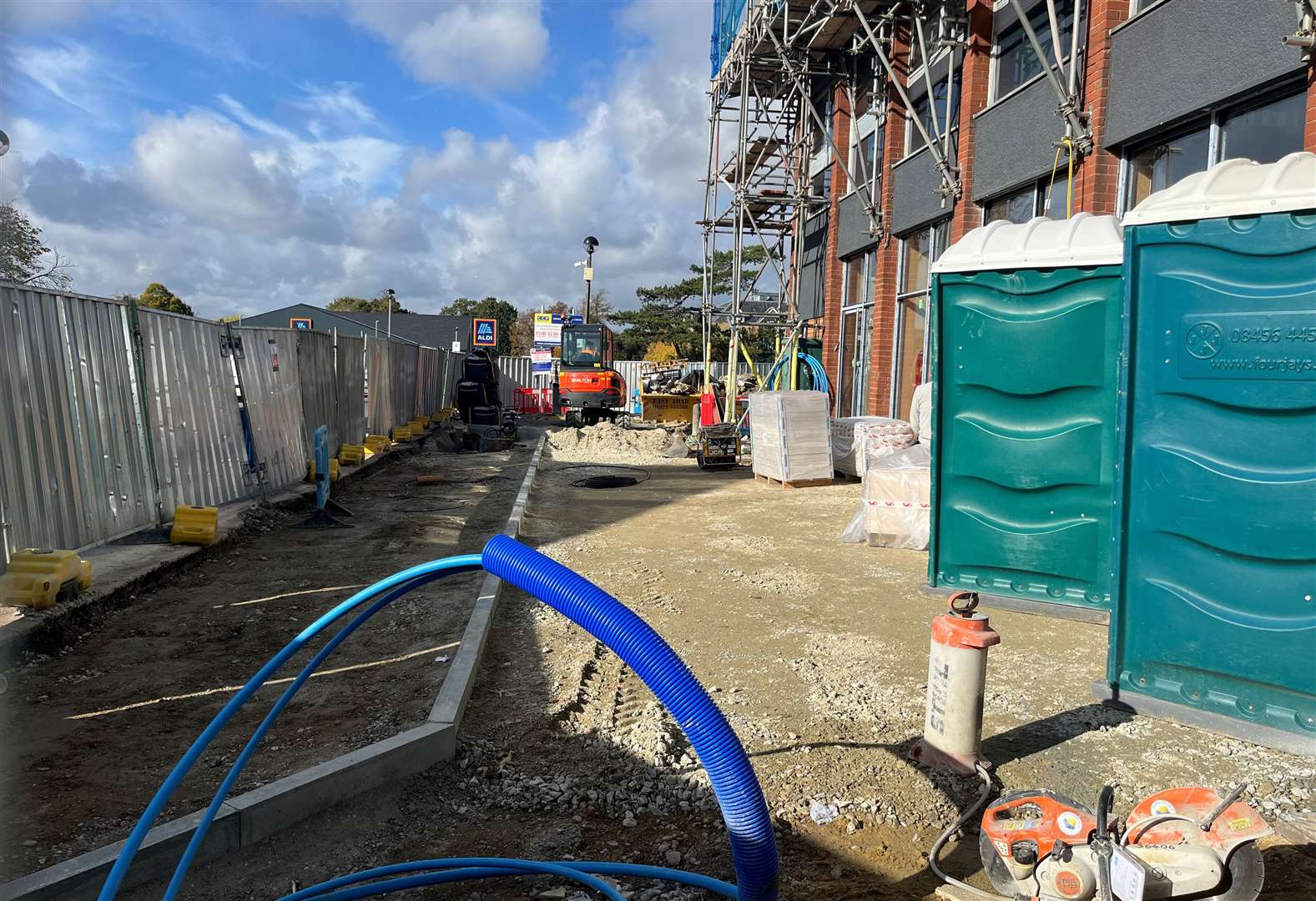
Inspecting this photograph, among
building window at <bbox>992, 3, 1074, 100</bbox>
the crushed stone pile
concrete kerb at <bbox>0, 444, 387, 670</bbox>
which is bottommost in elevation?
Answer: the crushed stone pile

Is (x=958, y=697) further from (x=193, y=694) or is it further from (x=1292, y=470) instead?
(x=193, y=694)

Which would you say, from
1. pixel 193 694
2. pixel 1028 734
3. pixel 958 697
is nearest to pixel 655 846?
pixel 958 697

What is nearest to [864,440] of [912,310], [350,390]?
[912,310]

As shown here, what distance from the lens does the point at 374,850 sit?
3246mm

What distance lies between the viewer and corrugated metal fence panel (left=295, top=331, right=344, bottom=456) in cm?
1288

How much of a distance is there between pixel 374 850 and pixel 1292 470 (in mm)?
4223

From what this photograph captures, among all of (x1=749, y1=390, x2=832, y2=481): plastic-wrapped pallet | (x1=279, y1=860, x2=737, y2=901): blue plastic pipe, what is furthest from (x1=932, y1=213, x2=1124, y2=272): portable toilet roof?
(x1=749, y1=390, x2=832, y2=481): plastic-wrapped pallet

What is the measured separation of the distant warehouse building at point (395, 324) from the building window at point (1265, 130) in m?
58.3

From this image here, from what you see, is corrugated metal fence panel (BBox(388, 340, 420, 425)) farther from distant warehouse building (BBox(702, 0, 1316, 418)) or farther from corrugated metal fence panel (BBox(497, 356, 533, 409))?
corrugated metal fence panel (BBox(497, 356, 533, 409))

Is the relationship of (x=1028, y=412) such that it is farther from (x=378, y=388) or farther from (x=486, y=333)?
(x=486, y=333)

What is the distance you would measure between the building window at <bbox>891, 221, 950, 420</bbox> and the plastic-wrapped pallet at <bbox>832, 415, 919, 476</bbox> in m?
1.50

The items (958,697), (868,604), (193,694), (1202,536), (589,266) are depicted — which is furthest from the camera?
(589,266)

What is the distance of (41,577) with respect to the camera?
219 inches

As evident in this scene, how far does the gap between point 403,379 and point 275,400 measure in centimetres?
1085
